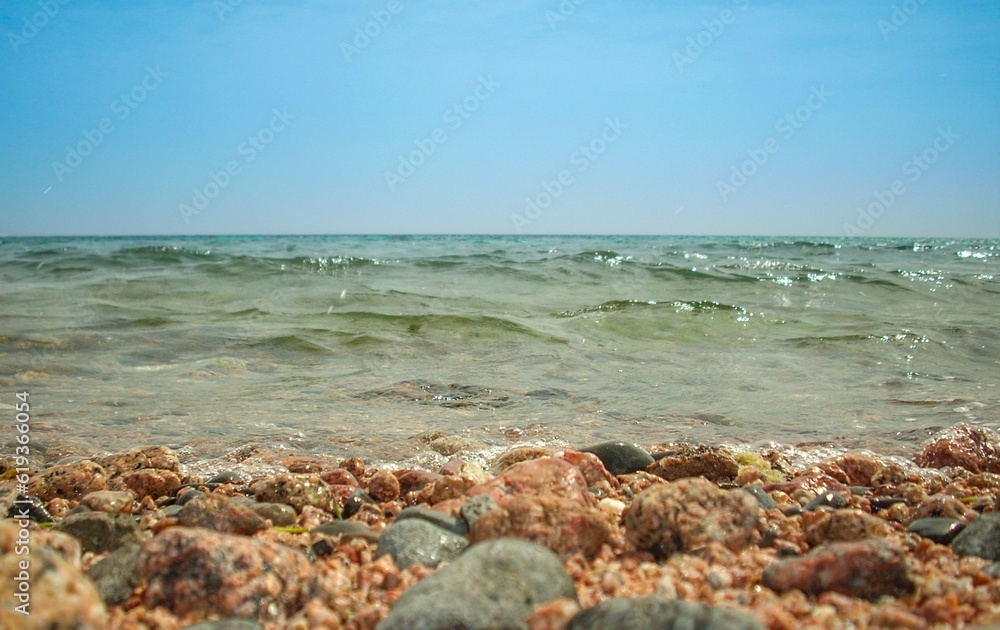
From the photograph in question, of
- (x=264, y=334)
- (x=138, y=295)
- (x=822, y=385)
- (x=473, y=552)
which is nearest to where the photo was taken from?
(x=473, y=552)

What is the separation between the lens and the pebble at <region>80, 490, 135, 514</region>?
10.1 ft

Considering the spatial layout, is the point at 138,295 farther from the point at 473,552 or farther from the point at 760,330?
the point at 473,552

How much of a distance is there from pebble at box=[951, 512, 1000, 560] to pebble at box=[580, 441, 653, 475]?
5.34 feet

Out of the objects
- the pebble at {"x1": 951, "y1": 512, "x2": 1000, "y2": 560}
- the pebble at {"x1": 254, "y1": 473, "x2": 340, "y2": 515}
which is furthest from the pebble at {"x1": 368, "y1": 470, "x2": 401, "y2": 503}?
the pebble at {"x1": 951, "y1": 512, "x2": 1000, "y2": 560}

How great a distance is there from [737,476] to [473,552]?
2.17 m

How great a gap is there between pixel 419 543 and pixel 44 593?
1.08 metres

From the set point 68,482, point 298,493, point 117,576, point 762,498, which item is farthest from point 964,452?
point 68,482

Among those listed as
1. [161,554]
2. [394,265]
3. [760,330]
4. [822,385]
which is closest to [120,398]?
[161,554]

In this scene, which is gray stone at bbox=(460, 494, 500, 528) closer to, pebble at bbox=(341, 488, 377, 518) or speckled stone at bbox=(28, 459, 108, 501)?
pebble at bbox=(341, 488, 377, 518)

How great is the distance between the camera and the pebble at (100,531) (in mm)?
2504

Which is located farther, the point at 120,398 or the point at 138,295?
the point at 138,295

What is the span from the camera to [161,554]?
204 cm

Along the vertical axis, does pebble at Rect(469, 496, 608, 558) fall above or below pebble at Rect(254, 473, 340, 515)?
above

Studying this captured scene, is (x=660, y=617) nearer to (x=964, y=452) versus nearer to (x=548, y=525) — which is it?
(x=548, y=525)
